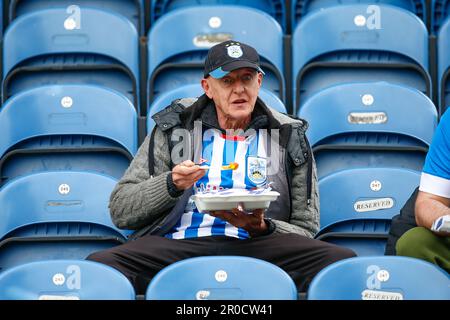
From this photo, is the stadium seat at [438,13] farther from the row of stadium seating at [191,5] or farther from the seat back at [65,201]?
the seat back at [65,201]

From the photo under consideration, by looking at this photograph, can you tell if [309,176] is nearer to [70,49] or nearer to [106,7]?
[70,49]

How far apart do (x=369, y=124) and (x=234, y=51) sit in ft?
2.56

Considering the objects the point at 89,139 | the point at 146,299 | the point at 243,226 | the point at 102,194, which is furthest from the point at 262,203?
the point at 89,139

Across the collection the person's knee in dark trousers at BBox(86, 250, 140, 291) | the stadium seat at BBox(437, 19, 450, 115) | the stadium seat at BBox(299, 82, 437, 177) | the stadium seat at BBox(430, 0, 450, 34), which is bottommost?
the person's knee in dark trousers at BBox(86, 250, 140, 291)

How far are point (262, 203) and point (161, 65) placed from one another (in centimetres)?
136

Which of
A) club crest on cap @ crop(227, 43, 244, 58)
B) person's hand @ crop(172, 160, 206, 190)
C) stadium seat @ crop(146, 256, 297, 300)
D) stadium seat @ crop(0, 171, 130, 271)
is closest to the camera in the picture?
stadium seat @ crop(146, 256, 297, 300)

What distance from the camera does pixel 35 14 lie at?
14.8 feet

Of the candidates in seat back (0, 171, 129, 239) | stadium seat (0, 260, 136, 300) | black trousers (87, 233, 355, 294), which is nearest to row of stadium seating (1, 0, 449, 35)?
seat back (0, 171, 129, 239)

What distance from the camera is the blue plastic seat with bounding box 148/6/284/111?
4.45 meters

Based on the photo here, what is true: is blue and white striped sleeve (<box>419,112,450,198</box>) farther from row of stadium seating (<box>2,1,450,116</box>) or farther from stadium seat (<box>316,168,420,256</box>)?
row of stadium seating (<box>2,1,450,116</box>)

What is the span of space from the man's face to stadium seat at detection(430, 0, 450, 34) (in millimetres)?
1508

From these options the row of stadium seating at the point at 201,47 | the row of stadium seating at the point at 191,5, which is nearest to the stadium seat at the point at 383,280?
the row of stadium seating at the point at 201,47

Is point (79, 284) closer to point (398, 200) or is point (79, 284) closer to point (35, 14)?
point (398, 200)

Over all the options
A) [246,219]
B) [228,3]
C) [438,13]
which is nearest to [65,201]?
[246,219]
